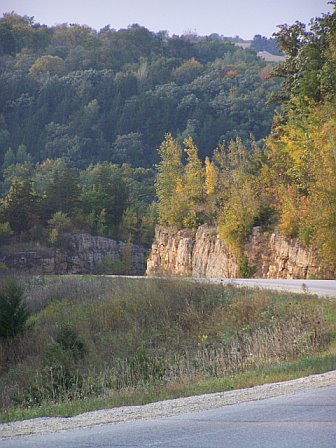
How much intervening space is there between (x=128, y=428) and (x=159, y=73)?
589ft

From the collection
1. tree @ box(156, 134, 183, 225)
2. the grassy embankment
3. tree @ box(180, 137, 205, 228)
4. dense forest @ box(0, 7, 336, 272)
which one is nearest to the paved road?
the grassy embankment

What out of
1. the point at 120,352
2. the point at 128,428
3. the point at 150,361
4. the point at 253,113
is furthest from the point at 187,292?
the point at 253,113

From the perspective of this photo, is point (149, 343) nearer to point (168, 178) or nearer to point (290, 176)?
point (290, 176)

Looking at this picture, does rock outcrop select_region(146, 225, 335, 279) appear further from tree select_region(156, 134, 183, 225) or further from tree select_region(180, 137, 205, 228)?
tree select_region(156, 134, 183, 225)

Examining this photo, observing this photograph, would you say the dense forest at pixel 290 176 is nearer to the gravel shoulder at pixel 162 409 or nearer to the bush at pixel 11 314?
the bush at pixel 11 314

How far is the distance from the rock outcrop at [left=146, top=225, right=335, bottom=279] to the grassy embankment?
154 inches

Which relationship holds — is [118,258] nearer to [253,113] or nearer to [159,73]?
[253,113]

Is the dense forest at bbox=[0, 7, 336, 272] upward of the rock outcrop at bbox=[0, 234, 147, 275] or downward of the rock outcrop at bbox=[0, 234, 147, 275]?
upward

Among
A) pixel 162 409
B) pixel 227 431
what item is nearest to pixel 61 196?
pixel 162 409

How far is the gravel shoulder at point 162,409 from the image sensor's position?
10.2m

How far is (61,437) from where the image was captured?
9398 mm

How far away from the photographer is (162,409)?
10883mm

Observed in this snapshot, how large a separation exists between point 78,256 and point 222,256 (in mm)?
34680

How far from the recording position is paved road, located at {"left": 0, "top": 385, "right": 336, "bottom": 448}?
8.54m
